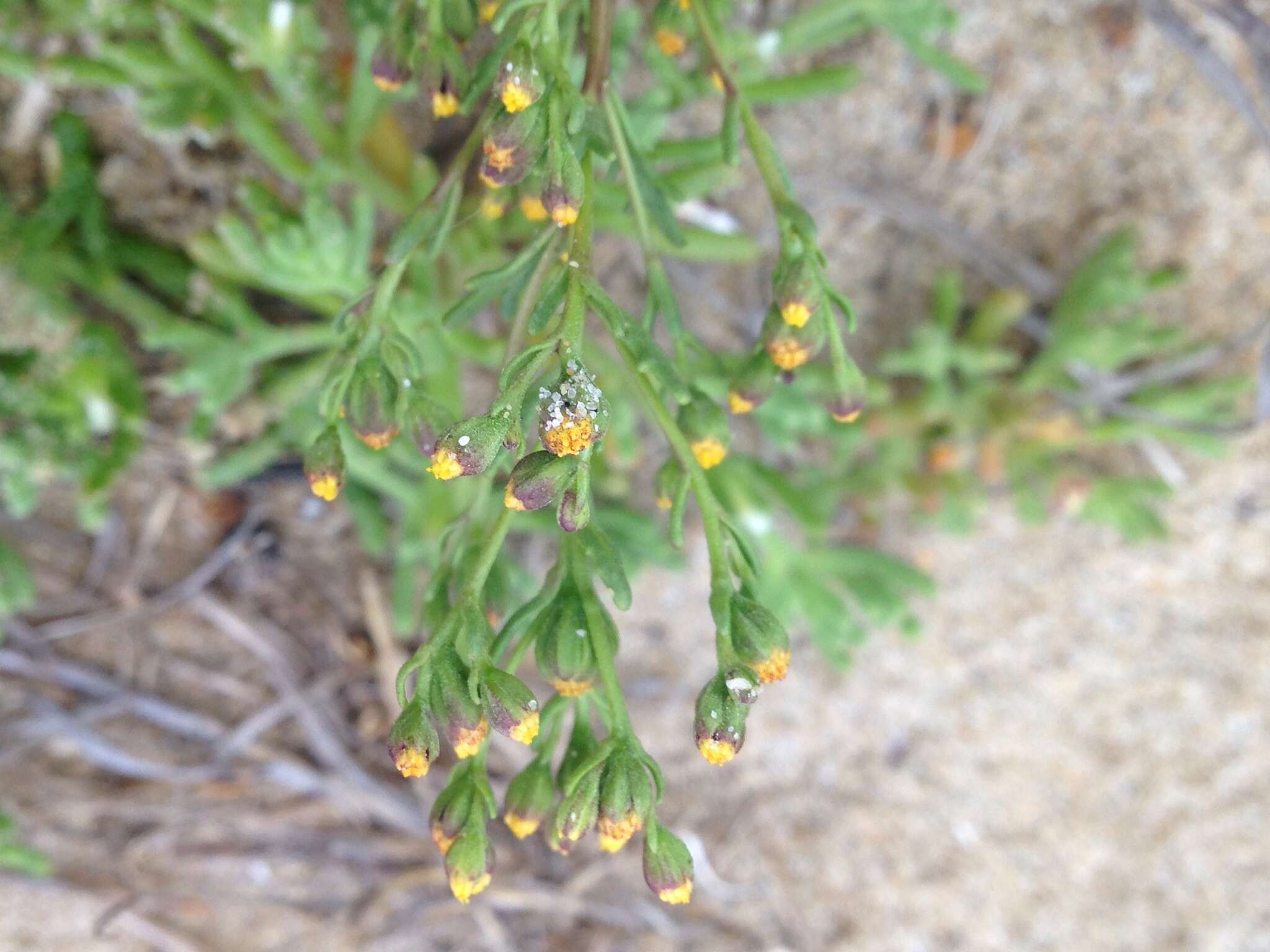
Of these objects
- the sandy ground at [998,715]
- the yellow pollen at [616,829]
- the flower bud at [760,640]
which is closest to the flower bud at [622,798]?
the yellow pollen at [616,829]

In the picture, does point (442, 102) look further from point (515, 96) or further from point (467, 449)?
point (467, 449)

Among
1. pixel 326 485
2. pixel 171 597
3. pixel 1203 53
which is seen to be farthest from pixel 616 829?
pixel 171 597

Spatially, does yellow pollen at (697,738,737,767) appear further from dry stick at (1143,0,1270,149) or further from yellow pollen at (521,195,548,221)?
dry stick at (1143,0,1270,149)

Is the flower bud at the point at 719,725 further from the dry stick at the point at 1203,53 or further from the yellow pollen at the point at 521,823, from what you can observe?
the dry stick at the point at 1203,53

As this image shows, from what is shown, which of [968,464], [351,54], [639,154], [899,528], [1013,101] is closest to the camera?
[639,154]

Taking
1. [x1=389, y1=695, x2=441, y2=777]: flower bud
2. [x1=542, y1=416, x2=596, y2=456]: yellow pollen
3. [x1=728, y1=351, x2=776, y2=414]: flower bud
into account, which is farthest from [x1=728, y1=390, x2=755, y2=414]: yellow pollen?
[x1=389, y1=695, x2=441, y2=777]: flower bud

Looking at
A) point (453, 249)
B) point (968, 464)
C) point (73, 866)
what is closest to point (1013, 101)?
point (968, 464)

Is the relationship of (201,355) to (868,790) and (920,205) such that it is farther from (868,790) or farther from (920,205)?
(868,790)
